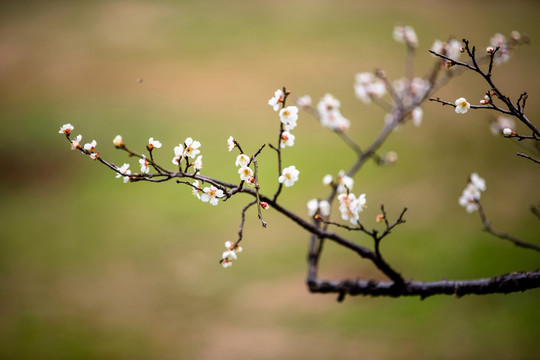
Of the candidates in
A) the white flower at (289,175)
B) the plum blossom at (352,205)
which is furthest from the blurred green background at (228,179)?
the white flower at (289,175)

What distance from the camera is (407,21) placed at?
8.20 m

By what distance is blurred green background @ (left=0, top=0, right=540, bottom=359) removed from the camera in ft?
10.4

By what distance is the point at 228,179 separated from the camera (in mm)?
4934

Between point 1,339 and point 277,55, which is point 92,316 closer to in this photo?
point 1,339

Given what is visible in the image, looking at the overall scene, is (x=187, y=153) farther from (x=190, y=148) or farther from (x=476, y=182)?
(x=476, y=182)

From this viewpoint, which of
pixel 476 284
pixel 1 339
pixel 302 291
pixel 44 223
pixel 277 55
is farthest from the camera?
pixel 277 55

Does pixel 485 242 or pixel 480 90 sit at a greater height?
pixel 480 90

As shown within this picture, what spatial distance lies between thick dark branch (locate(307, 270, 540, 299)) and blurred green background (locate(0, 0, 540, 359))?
1854mm

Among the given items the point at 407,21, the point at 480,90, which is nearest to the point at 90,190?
the point at 480,90

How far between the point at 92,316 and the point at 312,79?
505 centimetres

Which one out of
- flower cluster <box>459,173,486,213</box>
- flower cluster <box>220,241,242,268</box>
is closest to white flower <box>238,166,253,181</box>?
flower cluster <box>220,241,242,268</box>

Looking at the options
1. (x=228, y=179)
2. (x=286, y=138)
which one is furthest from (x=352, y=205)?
(x=228, y=179)

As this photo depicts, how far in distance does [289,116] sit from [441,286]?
0.71 meters

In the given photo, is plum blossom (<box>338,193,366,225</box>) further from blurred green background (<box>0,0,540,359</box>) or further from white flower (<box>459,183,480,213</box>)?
blurred green background (<box>0,0,540,359</box>)
